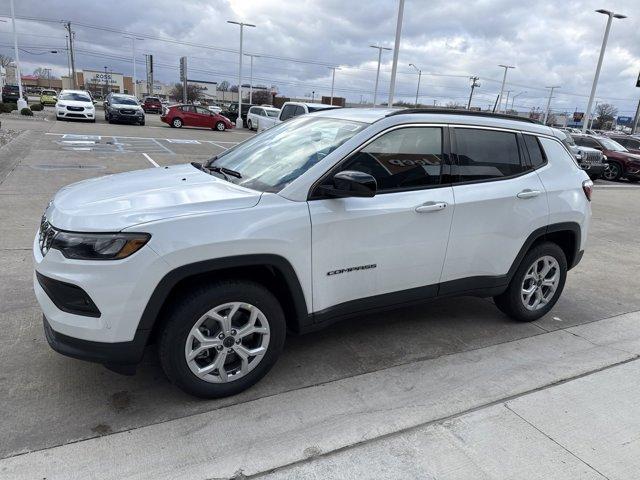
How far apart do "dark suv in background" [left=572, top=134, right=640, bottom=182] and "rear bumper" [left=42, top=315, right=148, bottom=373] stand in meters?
20.6

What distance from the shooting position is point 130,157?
46.1 ft

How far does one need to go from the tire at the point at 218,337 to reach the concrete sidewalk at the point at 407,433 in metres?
0.18

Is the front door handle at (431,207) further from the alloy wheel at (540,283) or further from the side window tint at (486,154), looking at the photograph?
the alloy wheel at (540,283)

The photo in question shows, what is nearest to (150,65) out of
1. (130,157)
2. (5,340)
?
(130,157)

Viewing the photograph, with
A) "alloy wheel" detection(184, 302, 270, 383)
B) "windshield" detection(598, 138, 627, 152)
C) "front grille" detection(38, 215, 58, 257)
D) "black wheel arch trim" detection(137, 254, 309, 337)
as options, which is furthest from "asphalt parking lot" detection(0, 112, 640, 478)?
"windshield" detection(598, 138, 627, 152)

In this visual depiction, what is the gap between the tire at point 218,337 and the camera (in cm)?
275

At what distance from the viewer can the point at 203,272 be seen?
2729 mm

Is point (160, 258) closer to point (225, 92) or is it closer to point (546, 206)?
point (546, 206)

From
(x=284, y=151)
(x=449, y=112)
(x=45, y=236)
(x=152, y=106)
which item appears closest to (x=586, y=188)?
(x=449, y=112)

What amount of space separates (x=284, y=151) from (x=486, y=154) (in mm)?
1640

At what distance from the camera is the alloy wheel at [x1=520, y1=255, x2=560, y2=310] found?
436 centimetres

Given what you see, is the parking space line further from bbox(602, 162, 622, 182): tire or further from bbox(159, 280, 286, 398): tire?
bbox(602, 162, 622, 182): tire

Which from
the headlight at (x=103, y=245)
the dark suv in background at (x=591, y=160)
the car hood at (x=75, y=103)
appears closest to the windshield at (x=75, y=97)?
the car hood at (x=75, y=103)

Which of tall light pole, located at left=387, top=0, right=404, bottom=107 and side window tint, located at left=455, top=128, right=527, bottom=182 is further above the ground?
tall light pole, located at left=387, top=0, right=404, bottom=107
